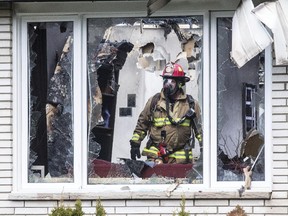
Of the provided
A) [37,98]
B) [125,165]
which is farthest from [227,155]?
[37,98]

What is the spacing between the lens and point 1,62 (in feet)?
32.8

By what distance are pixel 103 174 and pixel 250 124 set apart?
1668mm

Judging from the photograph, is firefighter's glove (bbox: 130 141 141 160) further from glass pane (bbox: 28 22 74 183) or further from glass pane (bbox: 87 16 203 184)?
glass pane (bbox: 28 22 74 183)

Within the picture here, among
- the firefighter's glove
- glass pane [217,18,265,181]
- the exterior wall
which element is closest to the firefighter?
the firefighter's glove

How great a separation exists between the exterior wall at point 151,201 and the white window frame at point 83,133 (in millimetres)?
80

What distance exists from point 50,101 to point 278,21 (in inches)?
102

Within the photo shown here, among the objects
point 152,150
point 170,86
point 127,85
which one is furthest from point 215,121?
point 127,85

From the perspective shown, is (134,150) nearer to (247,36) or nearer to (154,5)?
(154,5)

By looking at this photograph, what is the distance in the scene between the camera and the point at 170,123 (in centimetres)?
1008

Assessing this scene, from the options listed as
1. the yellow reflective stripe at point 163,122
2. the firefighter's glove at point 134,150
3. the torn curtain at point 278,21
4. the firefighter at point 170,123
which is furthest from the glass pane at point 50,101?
the torn curtain at point 278,21

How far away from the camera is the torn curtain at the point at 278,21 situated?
30.7 feet

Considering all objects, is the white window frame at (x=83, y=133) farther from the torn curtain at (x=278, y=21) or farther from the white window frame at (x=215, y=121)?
the torn curtain at (x=278, y=21)

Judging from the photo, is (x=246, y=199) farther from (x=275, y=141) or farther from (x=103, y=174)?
(x=103, y=174)

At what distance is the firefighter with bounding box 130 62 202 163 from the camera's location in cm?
1006
